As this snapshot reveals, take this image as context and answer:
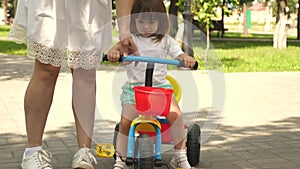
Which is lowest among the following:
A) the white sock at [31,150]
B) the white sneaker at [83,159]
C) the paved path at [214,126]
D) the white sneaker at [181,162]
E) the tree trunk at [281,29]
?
the tree trunk at [281,29]

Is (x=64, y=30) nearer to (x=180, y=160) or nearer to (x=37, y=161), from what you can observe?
(x=37, y=161)

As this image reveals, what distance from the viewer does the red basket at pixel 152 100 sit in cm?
343

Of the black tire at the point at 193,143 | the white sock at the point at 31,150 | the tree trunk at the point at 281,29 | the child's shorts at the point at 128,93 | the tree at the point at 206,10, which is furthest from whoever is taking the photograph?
the tree trunk at the point at 281,29

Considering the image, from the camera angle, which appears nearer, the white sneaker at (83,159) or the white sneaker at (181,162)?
the white sneaker at (83,159)

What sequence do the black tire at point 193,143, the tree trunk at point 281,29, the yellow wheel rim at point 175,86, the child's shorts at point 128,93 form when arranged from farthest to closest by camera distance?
1. the tree trunk at point 281,29
2. the black tire at point 193,143
3. the yellow wheel rim at point 175,86
4. the child's shorts at point 128,93

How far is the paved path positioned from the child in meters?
0.10

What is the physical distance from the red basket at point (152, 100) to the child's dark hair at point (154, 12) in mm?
410

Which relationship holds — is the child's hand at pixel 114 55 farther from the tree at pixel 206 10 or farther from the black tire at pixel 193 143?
the tree at pixel 206 10

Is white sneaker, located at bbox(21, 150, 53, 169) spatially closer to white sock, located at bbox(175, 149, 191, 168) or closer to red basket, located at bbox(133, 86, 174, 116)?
red basket, located at bbox(133, 86, 174, 116)

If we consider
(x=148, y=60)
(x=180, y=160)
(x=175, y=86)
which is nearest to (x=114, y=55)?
(x=148, y=60)

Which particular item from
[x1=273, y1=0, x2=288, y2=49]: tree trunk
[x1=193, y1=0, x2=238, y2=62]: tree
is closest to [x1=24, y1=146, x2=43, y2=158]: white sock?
[x1=193, y1=0, x2=238, y2=62]: tree

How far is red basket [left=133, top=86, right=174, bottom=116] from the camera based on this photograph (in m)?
3.43

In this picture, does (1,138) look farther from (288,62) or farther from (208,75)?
(288,62)

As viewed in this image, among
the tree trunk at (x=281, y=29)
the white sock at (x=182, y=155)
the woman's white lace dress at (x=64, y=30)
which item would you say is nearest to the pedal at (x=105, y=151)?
the white sock at (x=182, y=155)
